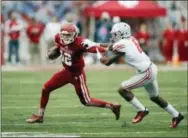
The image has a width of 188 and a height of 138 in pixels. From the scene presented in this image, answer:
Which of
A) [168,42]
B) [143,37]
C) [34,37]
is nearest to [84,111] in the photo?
[143,37]

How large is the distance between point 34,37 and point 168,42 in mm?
4325

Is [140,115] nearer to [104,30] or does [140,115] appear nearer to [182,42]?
[104,30]

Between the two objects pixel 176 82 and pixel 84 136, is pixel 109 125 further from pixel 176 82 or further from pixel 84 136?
pixel 176 82

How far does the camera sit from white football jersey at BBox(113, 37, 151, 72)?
11.5 meters

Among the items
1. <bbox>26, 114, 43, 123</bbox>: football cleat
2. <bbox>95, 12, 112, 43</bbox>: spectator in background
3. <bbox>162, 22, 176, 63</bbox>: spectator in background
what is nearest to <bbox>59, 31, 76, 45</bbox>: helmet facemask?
<bbox>26, 114, 43, 123</bbox>: football cleat

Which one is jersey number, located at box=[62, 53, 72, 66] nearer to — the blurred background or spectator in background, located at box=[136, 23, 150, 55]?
the blurred background

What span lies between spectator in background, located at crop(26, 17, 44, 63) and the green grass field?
195 inches

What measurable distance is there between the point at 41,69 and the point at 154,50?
5532mm

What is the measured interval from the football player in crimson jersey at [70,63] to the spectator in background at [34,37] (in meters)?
13.2

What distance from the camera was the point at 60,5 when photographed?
27.1 m

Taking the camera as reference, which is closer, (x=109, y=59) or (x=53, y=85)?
(x=109, y=59)

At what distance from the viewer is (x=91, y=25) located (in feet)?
88.7

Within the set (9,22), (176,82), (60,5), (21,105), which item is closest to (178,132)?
(21,105)

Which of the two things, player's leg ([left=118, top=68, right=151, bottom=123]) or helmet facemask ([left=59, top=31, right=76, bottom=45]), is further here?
player's leg ([left=118, top=68, right=151, bottom=123])
